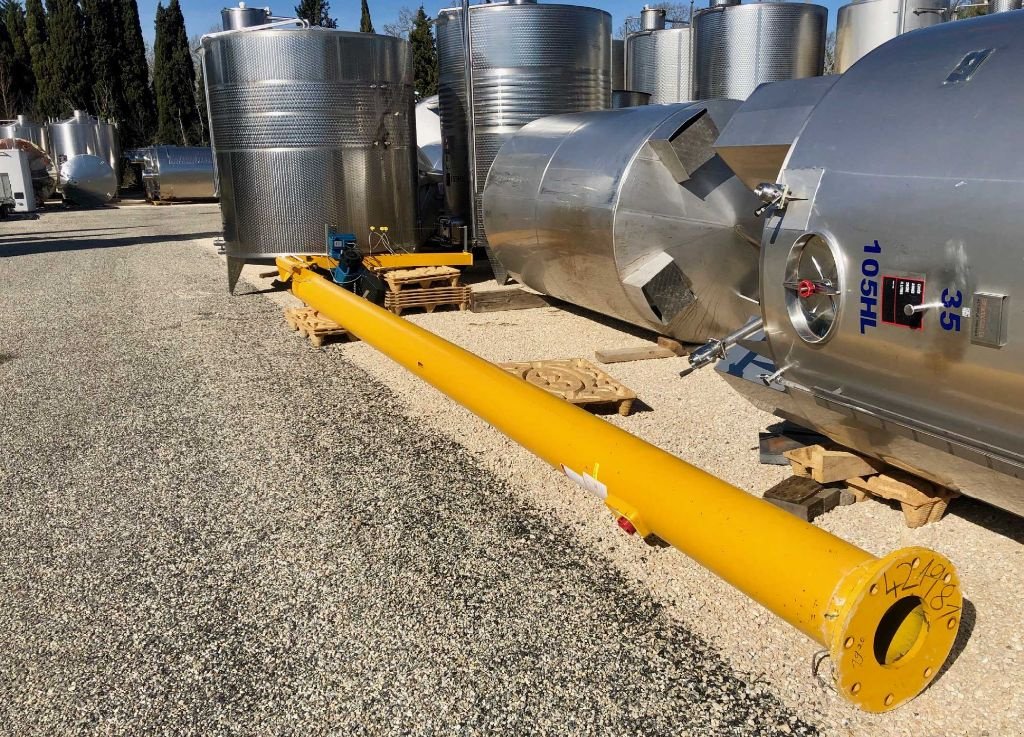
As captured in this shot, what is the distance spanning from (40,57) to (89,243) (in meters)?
29.4

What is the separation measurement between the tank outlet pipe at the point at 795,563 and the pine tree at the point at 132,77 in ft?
144

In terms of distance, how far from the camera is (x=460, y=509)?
4.39 meters

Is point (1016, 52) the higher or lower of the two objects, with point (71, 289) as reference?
higher

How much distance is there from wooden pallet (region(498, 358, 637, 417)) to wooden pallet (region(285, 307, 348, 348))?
2360mm

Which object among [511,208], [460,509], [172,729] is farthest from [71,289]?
[172,729]

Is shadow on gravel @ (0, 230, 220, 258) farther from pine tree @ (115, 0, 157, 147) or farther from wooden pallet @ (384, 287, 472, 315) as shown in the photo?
pine tree @ (115, 0, 157, 147)

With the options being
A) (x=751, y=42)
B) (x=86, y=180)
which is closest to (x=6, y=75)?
(x=86, y=180)

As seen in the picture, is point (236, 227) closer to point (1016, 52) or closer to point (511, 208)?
point (511, 208)

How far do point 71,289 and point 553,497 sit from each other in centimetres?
985

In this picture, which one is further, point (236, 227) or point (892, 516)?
point (236, 227)

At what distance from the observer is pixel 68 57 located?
131ft

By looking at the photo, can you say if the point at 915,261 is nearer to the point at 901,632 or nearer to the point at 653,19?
the point at 901,632

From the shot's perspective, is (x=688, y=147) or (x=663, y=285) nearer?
(x=688, y=147)

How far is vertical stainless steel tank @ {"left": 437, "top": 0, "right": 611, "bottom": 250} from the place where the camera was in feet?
32.0
